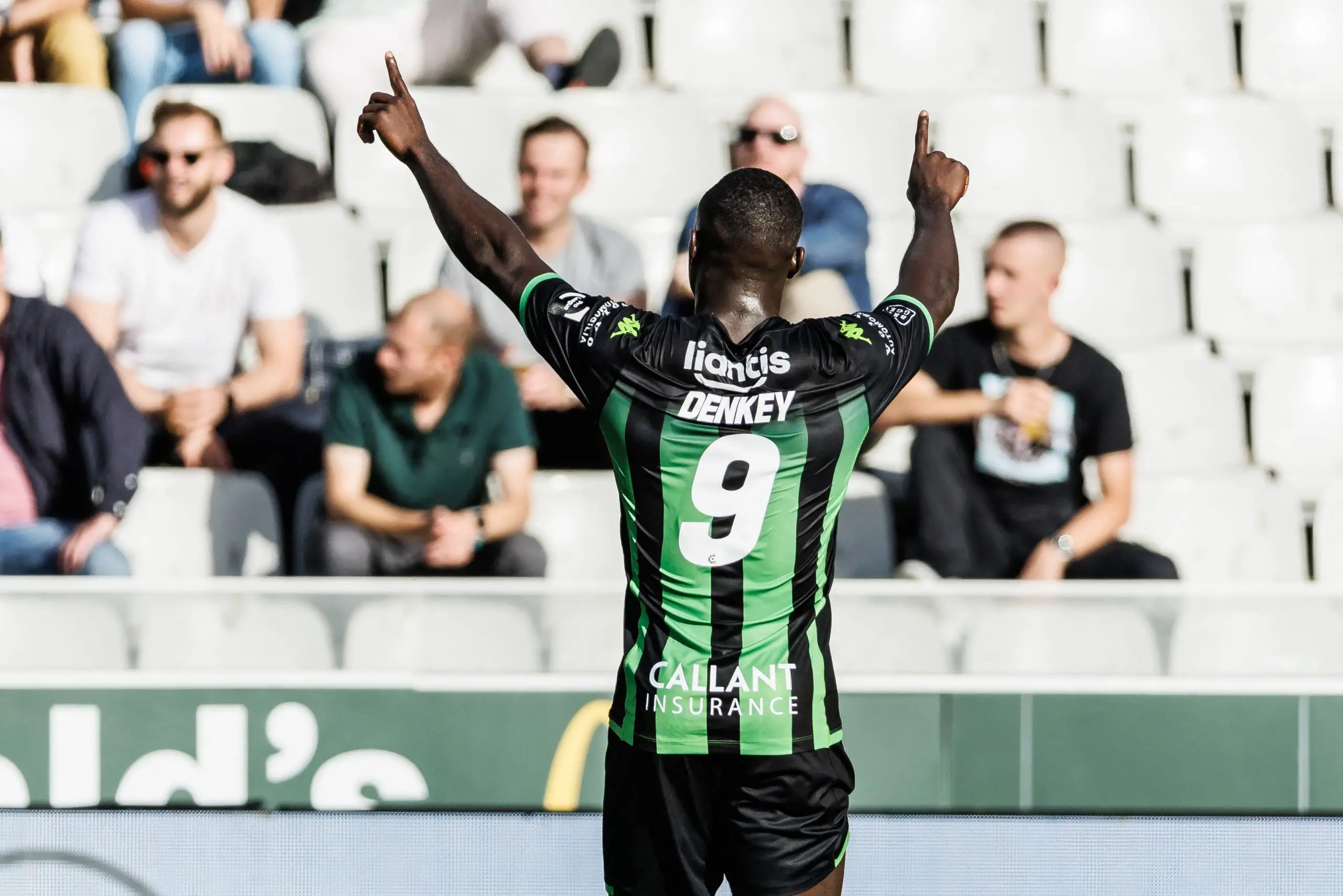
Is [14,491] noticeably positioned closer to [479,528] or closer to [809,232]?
[479,528]

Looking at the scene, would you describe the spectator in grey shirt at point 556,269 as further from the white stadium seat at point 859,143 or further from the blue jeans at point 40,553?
the blue jeans at point 40,553

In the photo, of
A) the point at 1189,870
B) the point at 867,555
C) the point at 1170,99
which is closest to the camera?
the point at 1189,870

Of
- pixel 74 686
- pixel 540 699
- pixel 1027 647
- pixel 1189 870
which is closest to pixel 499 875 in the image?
pixel 540 699

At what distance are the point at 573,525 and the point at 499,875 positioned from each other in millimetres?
1139

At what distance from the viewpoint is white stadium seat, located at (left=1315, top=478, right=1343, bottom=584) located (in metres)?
4.26

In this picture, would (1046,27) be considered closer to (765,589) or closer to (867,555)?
(867,555)

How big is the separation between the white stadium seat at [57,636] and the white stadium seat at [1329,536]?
323cm

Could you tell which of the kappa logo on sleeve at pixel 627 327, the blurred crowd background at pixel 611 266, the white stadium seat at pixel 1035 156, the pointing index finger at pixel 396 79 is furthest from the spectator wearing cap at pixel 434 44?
the kappa logo on sleeve at pixel 627 327

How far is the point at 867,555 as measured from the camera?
398 centimetres

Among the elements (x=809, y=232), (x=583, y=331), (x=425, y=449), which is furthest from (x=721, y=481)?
(x=809, y=232)

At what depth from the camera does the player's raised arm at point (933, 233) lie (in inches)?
79.7

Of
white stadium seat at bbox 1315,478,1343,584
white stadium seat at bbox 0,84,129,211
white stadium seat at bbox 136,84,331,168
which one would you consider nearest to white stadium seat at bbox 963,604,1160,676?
white stadium seat at bbox 1315,478,1343,584

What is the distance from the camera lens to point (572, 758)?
3.34 meters

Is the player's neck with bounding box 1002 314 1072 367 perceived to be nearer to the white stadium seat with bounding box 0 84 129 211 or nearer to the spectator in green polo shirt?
the spectator in green polo shirt
